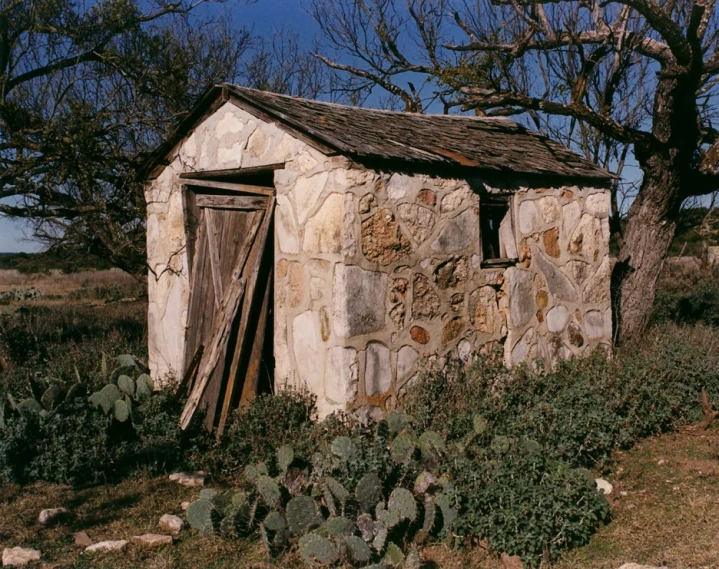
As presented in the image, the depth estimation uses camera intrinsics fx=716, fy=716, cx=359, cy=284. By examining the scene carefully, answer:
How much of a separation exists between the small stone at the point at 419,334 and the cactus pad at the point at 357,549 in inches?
94.5

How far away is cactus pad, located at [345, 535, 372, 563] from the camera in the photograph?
12.6 feet

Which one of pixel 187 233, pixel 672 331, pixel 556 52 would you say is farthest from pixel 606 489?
pixel 556 52

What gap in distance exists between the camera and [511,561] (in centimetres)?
400

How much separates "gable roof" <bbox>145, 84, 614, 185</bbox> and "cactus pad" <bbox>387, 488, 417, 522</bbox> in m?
2.53

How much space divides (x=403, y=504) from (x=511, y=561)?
2.21 ft

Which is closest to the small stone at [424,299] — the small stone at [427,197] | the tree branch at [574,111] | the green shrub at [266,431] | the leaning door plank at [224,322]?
the small stone at [427,197]

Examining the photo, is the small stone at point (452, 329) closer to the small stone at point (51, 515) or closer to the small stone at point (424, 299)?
the small stone at point (424, 299)

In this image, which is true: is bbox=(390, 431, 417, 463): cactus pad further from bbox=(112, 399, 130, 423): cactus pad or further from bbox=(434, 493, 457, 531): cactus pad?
bbox=(112, 399, 130, 423): cactus pad

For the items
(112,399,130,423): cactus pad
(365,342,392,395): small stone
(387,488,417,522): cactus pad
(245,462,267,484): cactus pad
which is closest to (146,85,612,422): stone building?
(365,342,392,395): small stone

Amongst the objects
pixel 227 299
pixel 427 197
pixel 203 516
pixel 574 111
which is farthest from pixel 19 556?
pixel 574 111

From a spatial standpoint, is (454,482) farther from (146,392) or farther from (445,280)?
(146,392)

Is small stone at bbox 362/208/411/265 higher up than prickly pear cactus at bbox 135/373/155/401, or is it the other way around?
small stone at bbox 362/208/411/265

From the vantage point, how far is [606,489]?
488 centimetres

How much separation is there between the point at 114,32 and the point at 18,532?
26.2 ft
